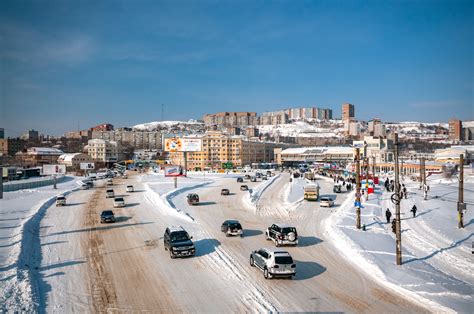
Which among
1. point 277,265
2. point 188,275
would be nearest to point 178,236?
point 188,275

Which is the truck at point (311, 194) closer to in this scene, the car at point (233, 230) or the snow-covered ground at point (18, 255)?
the car at point (233, 230)

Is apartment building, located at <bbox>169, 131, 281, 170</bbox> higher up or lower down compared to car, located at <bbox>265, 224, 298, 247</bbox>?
higher up

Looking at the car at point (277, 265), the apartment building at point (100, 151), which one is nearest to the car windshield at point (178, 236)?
the car at point (277, 265)

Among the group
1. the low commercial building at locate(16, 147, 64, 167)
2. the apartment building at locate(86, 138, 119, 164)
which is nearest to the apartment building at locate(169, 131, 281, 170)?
the apartment building at locate(86, 138, 119, 164)

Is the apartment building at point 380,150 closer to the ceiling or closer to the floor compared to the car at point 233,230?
closer to the ceiling

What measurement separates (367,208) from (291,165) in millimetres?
125972

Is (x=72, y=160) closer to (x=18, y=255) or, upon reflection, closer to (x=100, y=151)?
(x=100, y=151)

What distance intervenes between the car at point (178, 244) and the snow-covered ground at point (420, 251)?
28.9 feet

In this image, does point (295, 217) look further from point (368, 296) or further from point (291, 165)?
point (291, 165)

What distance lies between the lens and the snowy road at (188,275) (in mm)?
14039

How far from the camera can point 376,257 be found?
20656 millimetres

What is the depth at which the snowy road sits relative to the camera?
14039 mm

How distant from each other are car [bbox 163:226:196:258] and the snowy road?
405 millimetres

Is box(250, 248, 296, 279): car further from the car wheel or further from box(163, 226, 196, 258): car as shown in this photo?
box(163, 226, 196, 258): car
